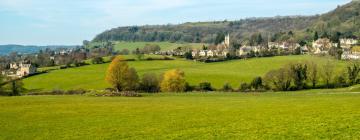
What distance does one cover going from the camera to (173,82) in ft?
344

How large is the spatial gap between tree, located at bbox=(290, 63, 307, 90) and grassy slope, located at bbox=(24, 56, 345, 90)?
1423 centimetres

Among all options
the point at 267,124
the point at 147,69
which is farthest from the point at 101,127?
the point at 147,69

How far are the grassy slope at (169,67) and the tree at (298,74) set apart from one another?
14228 mm

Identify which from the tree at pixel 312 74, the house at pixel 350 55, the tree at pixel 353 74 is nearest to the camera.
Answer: the tree at pixel 353 74

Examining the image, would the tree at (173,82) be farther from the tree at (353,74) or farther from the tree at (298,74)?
the tree at (353,74)

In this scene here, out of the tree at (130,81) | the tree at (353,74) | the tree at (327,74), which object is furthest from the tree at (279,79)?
the tree at (130,81)

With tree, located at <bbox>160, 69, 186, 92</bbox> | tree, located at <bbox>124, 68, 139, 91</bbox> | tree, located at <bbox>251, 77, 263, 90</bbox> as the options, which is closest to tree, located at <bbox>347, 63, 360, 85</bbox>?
tree, located at <bbox>251, 77, 263, 90</bbox>

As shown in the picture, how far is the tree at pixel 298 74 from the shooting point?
10431 centimetres

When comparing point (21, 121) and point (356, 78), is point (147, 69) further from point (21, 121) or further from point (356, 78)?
point (21, 121)

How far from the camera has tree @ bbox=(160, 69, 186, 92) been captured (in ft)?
342

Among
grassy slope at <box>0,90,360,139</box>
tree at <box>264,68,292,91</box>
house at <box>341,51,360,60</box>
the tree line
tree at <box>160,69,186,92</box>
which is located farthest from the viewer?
house at <box>341,51,360,60</box>

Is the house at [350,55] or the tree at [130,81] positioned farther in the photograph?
the house at [350,55]

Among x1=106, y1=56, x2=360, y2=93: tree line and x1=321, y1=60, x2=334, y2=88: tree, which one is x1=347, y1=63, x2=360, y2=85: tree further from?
x1=321, y1=60, x2=334, y2=88: tree

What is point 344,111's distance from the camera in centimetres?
3028
